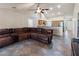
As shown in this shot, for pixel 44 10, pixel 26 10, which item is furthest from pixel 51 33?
pixel 26 10

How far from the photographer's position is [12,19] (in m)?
2.19

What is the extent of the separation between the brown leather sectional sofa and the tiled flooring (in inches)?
3.7

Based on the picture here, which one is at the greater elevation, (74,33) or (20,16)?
(20,16)

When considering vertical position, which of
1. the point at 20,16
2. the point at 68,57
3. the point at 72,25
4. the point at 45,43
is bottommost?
the point at 68,57

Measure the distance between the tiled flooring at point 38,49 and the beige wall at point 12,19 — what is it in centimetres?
36

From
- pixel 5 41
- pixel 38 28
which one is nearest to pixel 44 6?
pixel 38 28

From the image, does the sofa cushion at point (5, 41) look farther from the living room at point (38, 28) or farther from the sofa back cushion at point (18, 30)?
the sofa back cushion at point (18, 30)

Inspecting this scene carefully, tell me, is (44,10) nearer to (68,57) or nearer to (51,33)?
(51,33)

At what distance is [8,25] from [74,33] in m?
1.24

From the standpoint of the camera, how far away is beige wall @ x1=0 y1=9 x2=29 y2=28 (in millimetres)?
2133

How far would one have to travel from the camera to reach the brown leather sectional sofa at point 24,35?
2.16m

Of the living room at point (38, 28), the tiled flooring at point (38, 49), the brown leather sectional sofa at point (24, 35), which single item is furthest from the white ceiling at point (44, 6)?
the tiled flooring at point (38, 49)

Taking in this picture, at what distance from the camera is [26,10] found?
7.11 feet

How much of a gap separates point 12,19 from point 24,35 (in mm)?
382
